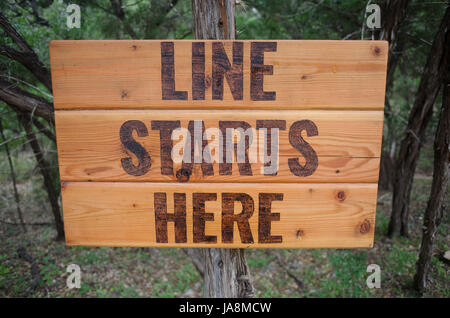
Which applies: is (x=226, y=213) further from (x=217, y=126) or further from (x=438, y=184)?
(x=438, y=184)

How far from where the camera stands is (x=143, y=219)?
1.52m

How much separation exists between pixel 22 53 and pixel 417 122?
523 cm

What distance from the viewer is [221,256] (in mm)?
1723

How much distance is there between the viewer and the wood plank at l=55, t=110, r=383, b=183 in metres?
1.46

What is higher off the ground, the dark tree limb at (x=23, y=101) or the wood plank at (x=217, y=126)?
the dark tree limb at (x=23, y=101)

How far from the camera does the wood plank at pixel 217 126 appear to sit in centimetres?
146

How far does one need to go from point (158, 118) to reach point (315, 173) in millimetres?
981

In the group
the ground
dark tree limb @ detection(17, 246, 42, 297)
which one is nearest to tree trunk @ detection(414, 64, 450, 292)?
the ground

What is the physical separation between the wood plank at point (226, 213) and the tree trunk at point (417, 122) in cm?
289

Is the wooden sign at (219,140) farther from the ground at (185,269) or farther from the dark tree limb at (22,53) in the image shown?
the ground at (185,269)

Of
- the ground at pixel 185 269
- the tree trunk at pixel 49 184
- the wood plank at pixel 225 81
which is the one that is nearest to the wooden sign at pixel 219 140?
the wood plank at pixel 225 81

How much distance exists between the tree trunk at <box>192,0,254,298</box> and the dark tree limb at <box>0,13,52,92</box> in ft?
5.90

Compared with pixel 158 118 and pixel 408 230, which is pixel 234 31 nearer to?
pixel 158 118

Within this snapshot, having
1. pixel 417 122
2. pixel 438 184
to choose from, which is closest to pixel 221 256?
pixel 438 184
